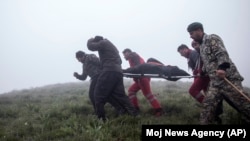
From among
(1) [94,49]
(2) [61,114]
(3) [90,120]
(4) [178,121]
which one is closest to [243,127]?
(4) [178,121]

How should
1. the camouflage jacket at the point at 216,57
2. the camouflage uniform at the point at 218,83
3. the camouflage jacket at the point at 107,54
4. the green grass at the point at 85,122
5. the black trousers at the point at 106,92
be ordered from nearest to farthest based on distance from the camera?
1. the camouflage uniform at the point at 218,83
2. the camouflage jacket at the point at 216,57
3. the green grass at the point at 85,122
4. the black trousers at the point at 106,92
5. the camouflage jacket at the point at 107,54

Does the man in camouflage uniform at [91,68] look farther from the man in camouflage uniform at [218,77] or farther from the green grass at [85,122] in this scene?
the man in camouflage uniform at [218,77]

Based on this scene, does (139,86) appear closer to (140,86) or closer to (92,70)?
(140,86)

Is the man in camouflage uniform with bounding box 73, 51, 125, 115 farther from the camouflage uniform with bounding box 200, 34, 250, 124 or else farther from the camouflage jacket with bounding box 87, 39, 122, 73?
the camouflage uniform with bounding box 200, 34, 250, 124

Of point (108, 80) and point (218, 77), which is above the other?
point (218, 77)

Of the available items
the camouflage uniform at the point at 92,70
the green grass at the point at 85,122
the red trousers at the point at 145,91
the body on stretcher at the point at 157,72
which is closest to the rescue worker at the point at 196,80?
the body on stretcher at the point at 157,72

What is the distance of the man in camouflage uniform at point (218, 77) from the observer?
583 centimetres

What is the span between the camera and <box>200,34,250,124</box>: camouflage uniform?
19.1 ft

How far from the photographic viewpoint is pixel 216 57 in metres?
6.10

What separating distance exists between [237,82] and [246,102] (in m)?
0.47

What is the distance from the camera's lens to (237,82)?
19.7 ft

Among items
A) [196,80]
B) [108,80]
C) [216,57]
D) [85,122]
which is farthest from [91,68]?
[216,57]

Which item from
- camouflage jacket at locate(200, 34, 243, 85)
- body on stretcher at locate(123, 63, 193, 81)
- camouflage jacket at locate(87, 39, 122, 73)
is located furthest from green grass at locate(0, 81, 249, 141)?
camouflage jacket at locate(87, 39, 122, 73)

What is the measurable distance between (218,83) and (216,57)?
53 centimetres
